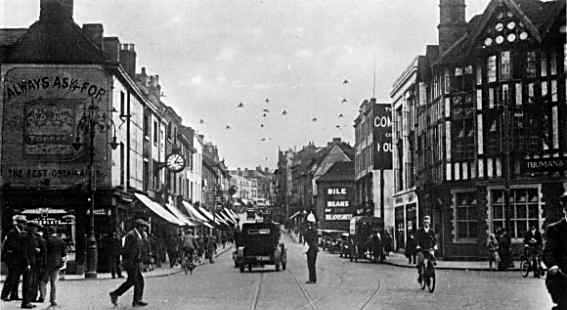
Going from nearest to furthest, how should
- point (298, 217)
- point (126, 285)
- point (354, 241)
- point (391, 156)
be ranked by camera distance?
point (126, 285), point (354, 241), point (391, 156), point (298, 217)

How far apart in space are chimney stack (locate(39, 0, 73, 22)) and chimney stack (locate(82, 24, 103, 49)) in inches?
39.3

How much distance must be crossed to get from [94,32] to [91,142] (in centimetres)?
948

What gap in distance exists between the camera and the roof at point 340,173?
293 ft

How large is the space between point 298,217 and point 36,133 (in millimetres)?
68987

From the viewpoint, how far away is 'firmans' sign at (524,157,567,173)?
35513 mm

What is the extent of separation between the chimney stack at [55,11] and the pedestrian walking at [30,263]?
62.3 ft

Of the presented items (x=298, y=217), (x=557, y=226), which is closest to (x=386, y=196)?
(x=298, y=217)

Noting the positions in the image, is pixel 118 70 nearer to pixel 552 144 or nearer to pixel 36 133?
pixel 36 133

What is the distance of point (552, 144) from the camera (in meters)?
37.2

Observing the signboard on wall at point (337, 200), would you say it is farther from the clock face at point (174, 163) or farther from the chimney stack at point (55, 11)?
the chimney stack at point (55, 11)

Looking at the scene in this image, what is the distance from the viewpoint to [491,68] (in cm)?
3916

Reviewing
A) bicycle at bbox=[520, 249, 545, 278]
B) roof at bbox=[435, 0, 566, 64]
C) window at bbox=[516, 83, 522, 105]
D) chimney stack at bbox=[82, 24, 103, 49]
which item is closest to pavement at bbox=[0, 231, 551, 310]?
bicycle at bbox=[520, 249, 545, 278]

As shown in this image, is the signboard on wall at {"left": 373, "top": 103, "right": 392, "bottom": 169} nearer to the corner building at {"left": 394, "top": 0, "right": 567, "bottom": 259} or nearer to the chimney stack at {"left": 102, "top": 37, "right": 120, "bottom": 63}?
the corner building at {"left": 394, "top": 0, "right": 567, "bottom": 259}

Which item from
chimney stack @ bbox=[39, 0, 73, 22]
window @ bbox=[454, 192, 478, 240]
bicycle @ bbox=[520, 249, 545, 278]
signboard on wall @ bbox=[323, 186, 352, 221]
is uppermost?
chimney stack @ bbox=[39, 0, 73, 22]
